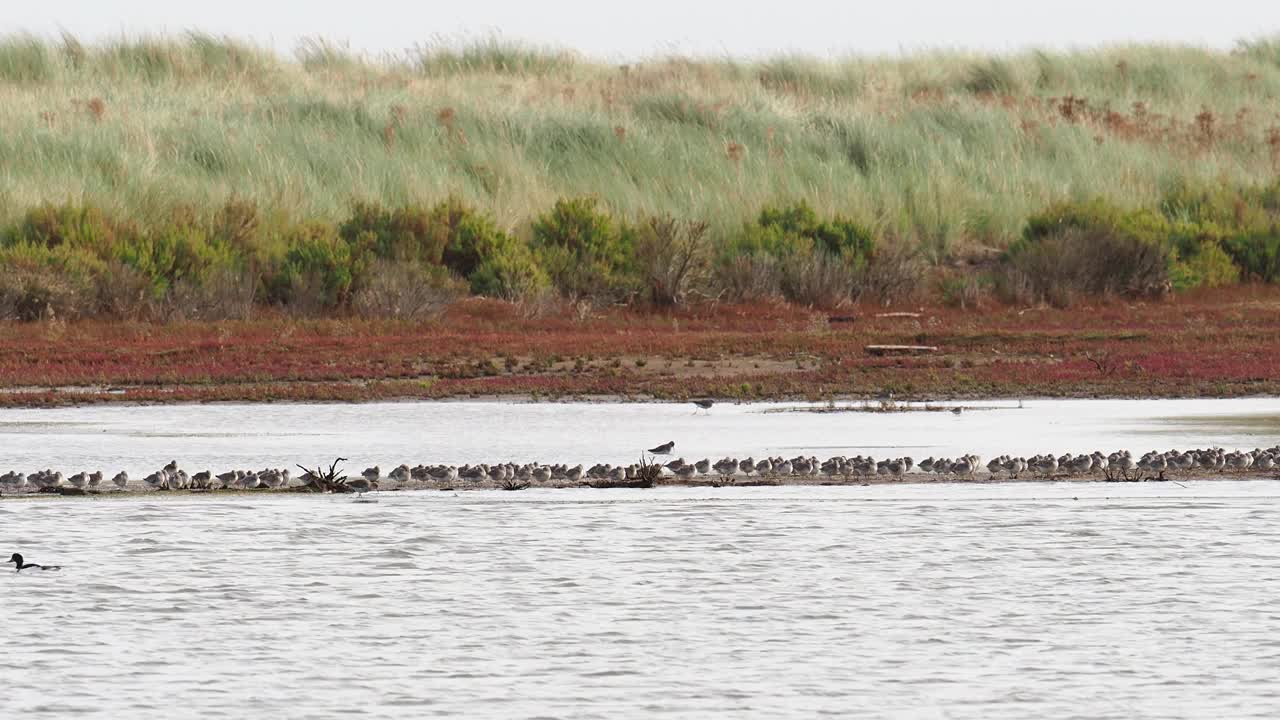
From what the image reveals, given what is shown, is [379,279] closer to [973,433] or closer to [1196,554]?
[973,433]

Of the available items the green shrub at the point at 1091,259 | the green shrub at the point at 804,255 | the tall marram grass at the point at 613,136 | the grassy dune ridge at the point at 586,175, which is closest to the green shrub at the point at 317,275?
the grassy dune ridge at the point at 586,175

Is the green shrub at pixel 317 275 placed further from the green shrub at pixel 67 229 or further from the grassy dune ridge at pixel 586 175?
the green shrub at pixel 67 229

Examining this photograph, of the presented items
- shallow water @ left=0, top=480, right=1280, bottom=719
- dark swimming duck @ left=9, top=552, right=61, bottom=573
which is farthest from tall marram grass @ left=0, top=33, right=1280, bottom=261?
dark swimming duck @ left=9, top=552, right=61, bottom=573

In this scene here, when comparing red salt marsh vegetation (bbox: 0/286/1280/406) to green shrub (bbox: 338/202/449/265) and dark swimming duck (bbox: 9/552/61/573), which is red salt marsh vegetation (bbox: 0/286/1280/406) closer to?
green shrub (bbox: 338/202/449/265)

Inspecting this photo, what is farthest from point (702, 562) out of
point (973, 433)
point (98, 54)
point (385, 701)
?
point (98, 54)

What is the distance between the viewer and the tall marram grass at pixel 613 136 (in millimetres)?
32812

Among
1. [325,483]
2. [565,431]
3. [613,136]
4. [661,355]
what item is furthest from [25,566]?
[613,136]

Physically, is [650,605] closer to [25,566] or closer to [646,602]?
[646,602]

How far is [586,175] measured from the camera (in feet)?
114

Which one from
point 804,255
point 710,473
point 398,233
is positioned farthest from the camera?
point 804,255

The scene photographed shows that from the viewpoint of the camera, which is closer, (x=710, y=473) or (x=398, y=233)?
(x=710, y=473)

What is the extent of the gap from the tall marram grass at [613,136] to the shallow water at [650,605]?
1966cm

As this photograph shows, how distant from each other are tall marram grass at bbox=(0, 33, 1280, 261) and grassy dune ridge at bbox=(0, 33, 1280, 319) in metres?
0.07

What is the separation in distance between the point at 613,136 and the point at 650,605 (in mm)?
27485
